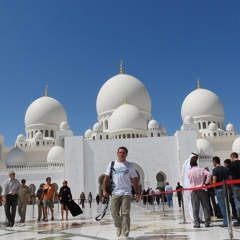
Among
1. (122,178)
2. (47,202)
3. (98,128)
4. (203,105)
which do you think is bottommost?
(47,202)

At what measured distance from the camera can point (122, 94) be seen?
38.0m

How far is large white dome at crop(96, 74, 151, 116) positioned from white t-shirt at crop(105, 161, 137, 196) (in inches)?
1295

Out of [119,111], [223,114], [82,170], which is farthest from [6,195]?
[223,114]

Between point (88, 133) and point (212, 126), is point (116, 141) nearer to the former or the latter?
point (88, 133)

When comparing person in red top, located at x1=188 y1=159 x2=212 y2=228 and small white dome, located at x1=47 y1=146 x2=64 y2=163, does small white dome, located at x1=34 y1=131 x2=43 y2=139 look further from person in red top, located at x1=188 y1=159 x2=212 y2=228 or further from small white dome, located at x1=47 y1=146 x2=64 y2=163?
person in red top, located at x1=188 y1=159 x2=212 y2=228

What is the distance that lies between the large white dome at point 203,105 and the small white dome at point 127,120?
1221 cm

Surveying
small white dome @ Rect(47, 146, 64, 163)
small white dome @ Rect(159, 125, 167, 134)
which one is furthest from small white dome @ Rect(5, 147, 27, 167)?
→ small white dome @ Rect(159, 125, 167, 134)

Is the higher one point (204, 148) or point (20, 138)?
point (20, 138)

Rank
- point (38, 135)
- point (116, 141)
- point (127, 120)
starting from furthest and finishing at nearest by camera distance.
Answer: point (38, 135)
point (127, 120)
point (116, 141)

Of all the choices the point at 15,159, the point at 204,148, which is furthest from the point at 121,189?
the point at 15,159

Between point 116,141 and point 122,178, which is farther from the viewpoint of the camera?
point 116,141

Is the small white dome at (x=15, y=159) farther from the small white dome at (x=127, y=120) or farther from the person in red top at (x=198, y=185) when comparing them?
the person in red top at (x=198, y=185)

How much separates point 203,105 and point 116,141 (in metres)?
17.5

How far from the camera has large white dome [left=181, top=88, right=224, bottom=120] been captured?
139 ft
